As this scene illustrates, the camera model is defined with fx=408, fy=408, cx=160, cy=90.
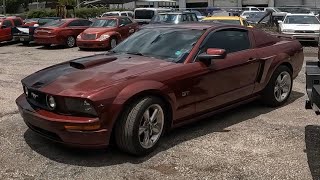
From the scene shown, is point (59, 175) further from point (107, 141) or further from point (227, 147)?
point (227, 147)

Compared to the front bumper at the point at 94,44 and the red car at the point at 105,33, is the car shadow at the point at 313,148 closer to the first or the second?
the front bumper at the point at 94,44

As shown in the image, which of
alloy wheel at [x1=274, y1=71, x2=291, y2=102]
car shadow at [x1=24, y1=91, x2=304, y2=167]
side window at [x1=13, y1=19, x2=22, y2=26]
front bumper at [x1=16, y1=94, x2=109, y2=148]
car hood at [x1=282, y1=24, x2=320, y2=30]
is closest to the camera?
front bumper at [x1=16, y1=94, x2=109, y2=148]

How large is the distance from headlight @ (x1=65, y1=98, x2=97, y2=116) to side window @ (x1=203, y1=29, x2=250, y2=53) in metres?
1.91

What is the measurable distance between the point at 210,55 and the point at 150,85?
3.21 feet

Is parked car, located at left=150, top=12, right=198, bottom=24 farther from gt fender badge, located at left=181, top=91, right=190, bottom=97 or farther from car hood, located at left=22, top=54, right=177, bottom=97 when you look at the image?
gt fender badge, located at left=181, top=91, right=190, bottom=97

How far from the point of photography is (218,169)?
420 cm

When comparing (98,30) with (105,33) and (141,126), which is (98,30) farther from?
(141,126)

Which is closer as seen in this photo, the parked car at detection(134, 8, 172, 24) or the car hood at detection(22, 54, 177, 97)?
the car hood at detection(22, 54, 177, 97)

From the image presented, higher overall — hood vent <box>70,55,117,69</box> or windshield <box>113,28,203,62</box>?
windshield <box>113,28,203,62</box>

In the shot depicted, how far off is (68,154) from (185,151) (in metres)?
1.33

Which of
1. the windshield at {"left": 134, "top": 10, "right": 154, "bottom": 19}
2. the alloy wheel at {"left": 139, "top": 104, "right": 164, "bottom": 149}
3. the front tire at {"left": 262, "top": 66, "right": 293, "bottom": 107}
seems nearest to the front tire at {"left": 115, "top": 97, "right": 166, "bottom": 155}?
the alloy wheel at {"left": 139, "top": 104, "right": 164, "bottom": 149}

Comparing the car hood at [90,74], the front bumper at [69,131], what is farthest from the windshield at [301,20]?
the front bumper at [69,131]

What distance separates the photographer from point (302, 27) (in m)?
17.7

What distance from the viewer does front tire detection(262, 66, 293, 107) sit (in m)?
6.38
